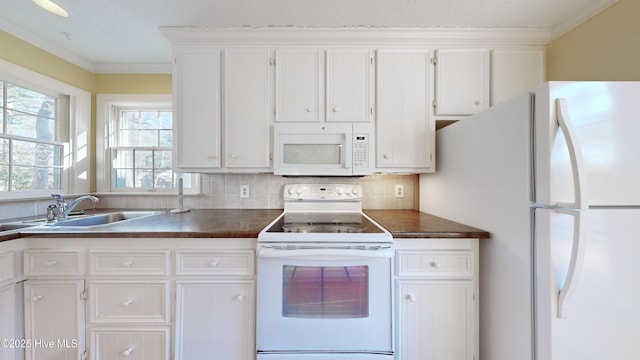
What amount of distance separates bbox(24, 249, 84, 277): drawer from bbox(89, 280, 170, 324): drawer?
127 mm

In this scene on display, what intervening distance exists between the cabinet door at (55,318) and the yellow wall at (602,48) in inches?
132

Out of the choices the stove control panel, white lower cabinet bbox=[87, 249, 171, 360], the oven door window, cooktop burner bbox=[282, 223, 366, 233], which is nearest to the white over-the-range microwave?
the stove control panel

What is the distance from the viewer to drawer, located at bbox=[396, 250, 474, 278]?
1.35 m

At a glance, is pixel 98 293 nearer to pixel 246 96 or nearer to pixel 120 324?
pixel 120 324

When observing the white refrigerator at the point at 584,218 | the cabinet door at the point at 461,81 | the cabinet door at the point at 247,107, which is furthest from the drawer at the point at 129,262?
the cabinet door at the point at 461,81

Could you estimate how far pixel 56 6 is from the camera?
1.58 metres

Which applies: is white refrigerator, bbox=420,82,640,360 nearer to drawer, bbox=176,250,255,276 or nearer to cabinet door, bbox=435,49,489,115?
cabinet door, bbox=435,49,489,115

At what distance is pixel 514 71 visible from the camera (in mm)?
1829

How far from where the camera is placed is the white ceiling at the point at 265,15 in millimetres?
1567

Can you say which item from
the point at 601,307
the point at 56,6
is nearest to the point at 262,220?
the point at 601,307

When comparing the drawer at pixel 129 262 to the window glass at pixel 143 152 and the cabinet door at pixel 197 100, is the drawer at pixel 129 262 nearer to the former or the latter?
the cabinet door at pixel 197 100

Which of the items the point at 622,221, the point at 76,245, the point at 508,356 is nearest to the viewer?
the point at 622,221

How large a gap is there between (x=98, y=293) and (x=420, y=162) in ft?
7.17

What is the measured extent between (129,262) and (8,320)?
0.64 m
